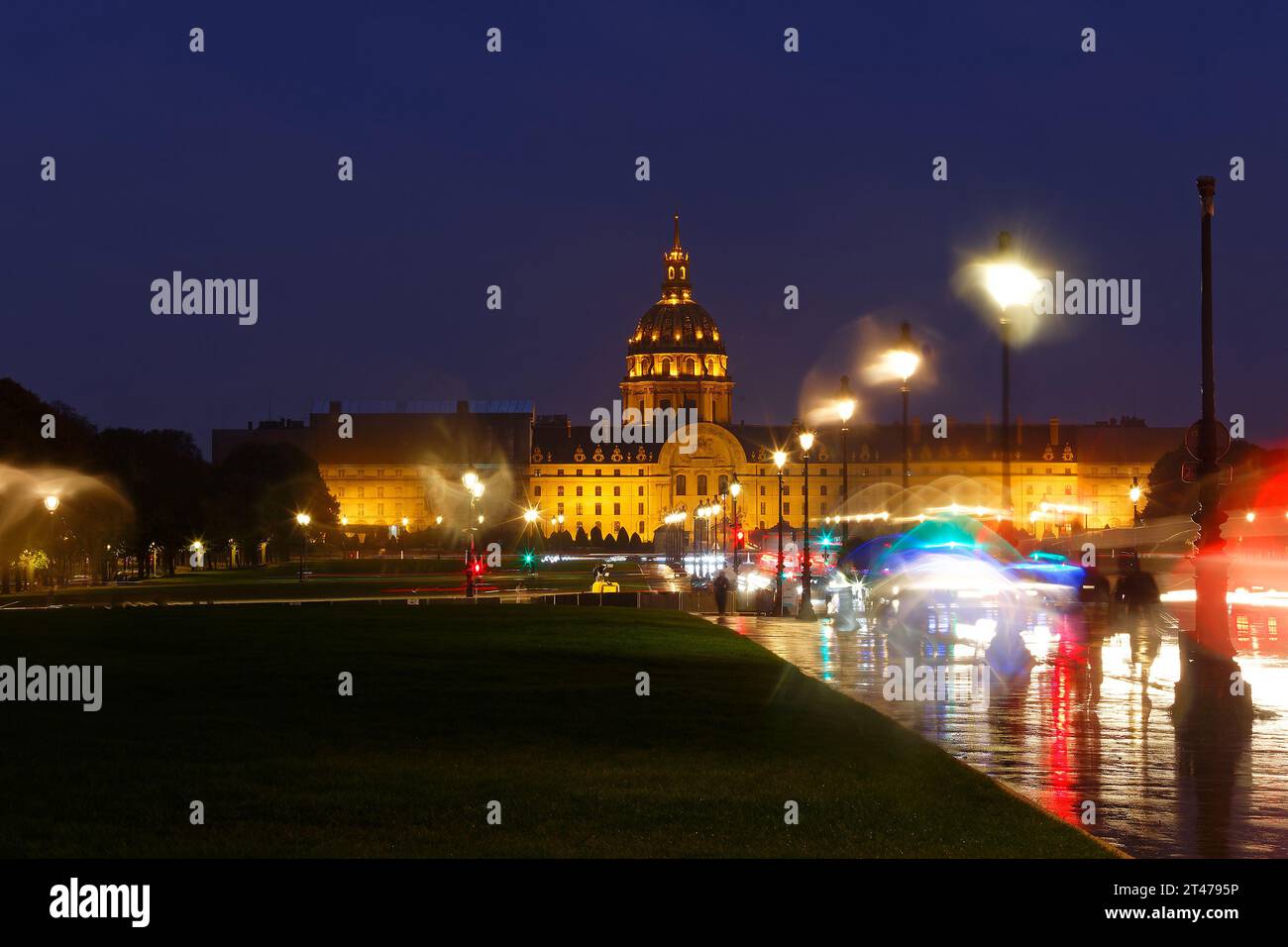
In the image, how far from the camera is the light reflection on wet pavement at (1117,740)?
1358 centimetres

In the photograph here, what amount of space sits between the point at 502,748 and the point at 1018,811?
17.1ft

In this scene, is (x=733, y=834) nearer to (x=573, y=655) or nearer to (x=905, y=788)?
(x=905, y=788)

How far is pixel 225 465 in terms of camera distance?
136 meters

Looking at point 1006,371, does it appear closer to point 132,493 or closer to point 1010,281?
point 1010,281

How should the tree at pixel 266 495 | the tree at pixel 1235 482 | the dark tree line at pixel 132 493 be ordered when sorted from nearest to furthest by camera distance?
the dark tree line at pixel 132 493 → the tree at pixel 1235 482 → the tree at pixel 266 495

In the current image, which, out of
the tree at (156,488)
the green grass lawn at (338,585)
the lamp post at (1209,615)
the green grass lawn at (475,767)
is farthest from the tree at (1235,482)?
the green grass lawn at (475,767)

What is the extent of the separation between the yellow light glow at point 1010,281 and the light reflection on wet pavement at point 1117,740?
609cm

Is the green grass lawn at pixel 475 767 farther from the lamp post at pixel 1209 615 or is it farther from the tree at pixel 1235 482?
the tree at pixel 1235 482

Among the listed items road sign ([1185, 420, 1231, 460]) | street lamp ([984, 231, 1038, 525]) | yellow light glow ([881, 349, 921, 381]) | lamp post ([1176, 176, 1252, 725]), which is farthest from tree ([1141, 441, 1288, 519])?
lamp post ([1176, 176, 1252, 725])

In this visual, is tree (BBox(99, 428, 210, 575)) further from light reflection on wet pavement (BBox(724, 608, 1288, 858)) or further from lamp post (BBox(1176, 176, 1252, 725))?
lamp post (BBox(1176, 176, 1252, 725))

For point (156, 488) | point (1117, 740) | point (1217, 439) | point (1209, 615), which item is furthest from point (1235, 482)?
point (1117, 740)
